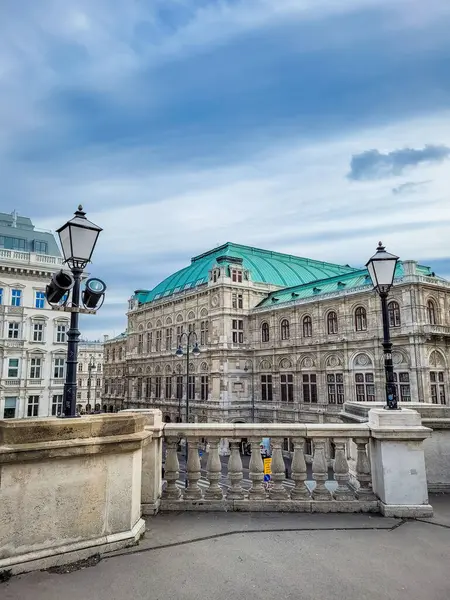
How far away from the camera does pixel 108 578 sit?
3744 mm

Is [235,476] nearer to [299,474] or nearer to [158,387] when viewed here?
[299,474]

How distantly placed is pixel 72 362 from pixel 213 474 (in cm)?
250

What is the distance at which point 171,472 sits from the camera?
→ 20.0 feet

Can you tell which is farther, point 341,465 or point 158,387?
point 158,387

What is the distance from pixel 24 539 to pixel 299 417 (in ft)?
126

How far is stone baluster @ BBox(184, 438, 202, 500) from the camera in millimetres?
5852

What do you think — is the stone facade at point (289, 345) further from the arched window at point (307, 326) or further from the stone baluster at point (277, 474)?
the stone baluster at point (277, 474)

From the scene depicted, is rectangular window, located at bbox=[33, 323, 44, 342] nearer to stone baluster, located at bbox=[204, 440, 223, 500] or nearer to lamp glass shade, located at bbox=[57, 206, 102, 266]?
lamp glass shade, located at bbox=[57, 206, 102, 266]

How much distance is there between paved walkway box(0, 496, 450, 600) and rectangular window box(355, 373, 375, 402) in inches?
1232

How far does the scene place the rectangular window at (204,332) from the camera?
4812 cm

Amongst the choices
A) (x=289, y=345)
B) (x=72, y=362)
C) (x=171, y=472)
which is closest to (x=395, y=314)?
(x=289, y=345)

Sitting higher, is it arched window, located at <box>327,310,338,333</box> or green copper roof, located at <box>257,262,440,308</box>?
green copper roof, located at <box>257,262,440,308</box>

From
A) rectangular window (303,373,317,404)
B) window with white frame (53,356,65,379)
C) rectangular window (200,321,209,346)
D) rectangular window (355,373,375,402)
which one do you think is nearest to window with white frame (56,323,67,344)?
window with white frame (53,356,65,379)

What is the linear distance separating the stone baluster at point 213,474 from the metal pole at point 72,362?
79.1 inches
